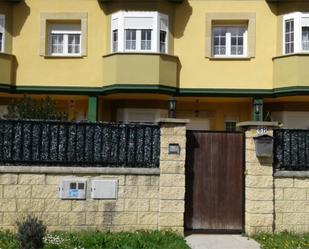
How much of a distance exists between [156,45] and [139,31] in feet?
2.54

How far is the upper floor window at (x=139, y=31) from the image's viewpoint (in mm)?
16875

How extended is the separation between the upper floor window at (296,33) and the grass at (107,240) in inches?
384

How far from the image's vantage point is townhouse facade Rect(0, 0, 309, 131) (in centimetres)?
1697

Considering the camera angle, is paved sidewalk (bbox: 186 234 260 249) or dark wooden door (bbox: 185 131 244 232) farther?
dark wooden door (bbox: 185 131 244 232)

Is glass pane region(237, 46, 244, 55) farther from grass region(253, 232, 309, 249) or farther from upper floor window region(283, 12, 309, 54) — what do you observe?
grass region(253, 232, 309, 249)

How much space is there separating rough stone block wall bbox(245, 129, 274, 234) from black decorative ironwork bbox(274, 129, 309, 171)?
0.97 feet

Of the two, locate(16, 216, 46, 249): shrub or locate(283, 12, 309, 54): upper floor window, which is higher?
locate(283, 12, 309, 54): upper floor window

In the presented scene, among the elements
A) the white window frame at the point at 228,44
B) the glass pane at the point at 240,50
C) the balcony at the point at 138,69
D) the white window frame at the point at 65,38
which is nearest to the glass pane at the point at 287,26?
the white window frame at the point at 228,44

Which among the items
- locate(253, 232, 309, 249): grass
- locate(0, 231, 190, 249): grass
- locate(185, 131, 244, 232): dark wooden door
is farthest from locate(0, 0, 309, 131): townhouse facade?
locate(0, 231, 190, 249): grass

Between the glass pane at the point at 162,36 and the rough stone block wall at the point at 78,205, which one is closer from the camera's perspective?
the rough stone block wall at the point at 78,205

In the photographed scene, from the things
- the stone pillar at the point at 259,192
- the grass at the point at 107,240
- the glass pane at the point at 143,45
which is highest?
the glass pane at the point at 143,45

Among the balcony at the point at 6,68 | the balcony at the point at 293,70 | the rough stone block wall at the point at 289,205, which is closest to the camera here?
the rough stone block wall at the point at 289,205

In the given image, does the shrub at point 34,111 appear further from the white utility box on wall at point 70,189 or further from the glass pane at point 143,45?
the glass pane at point 143,45

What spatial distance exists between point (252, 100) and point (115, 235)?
9.81 m
